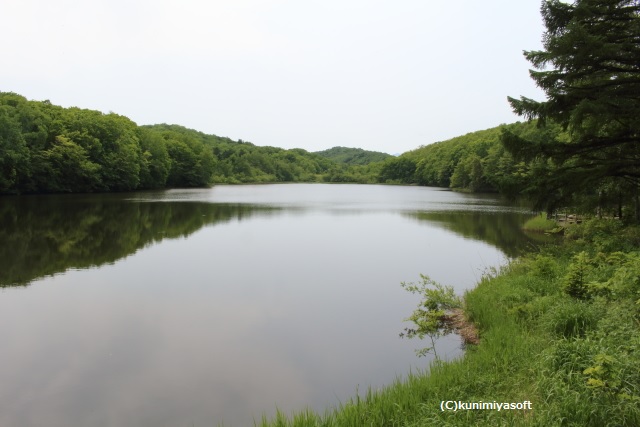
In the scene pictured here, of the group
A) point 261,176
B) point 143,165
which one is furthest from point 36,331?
point 261,176

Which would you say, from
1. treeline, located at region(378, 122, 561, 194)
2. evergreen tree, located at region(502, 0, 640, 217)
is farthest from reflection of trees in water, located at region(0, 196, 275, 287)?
evergreen tree, located at region(502, 0, 640, 217)

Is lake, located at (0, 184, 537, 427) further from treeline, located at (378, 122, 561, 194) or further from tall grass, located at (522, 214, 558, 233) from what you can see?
treeline, located at (378, 122, 561, 194)

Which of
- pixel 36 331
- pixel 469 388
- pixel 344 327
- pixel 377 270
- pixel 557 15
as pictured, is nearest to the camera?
pixel 469 388

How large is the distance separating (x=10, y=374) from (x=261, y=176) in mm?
127174

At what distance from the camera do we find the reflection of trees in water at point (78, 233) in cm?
1510

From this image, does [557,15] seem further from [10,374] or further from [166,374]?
[10,374]

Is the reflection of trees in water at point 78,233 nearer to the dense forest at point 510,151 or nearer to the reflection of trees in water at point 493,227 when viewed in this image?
the reflection of trees in water at point 493,227

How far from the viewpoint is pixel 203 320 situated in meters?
9.97

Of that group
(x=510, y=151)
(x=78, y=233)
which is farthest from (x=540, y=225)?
(x=78, y=233)

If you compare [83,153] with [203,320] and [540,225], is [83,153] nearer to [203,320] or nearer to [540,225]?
[540,225]

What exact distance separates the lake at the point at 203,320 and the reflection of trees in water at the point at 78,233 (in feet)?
0.46

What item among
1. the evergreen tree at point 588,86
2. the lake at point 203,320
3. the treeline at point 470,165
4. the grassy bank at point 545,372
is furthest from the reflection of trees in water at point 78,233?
the evergreen tree at point 588,86

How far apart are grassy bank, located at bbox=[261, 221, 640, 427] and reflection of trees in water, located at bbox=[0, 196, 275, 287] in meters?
12.2

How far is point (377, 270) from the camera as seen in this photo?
50.1 feet
